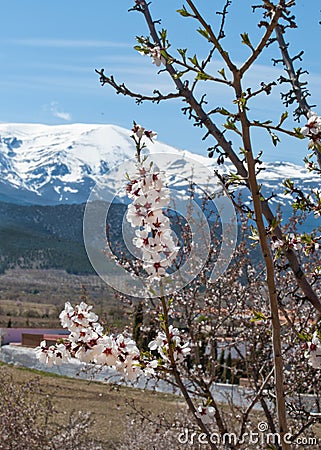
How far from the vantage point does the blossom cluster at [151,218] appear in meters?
2.01

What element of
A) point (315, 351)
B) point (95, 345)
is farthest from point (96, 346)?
point (315, 351)

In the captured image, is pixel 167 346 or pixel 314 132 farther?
pixel 167 346

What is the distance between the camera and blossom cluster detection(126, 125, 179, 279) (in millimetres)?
2014

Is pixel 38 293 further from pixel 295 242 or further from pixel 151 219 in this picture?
pixel 151 219

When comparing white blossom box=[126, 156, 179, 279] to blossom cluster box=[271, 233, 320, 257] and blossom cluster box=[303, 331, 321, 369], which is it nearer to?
blossom cluster box=[271, 233, 320, 257]

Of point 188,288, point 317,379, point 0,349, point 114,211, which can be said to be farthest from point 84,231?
point 0,349

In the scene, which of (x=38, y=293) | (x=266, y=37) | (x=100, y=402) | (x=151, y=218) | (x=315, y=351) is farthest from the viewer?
(x=38, y=293)

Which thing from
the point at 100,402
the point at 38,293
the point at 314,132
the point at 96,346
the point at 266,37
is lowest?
the point at 100,402

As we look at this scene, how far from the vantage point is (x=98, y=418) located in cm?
1496

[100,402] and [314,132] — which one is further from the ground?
[314,132]

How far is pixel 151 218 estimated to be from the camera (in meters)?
2.00

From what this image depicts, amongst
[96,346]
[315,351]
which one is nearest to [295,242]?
[315,351]

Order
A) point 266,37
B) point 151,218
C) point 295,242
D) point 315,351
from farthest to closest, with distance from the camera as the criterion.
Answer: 1. point 295,242
2. point 315,351
3. point 151,218
4. point 266,37

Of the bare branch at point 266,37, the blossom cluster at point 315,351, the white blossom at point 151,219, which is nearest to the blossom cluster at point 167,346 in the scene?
the white blossom at point 151,219
